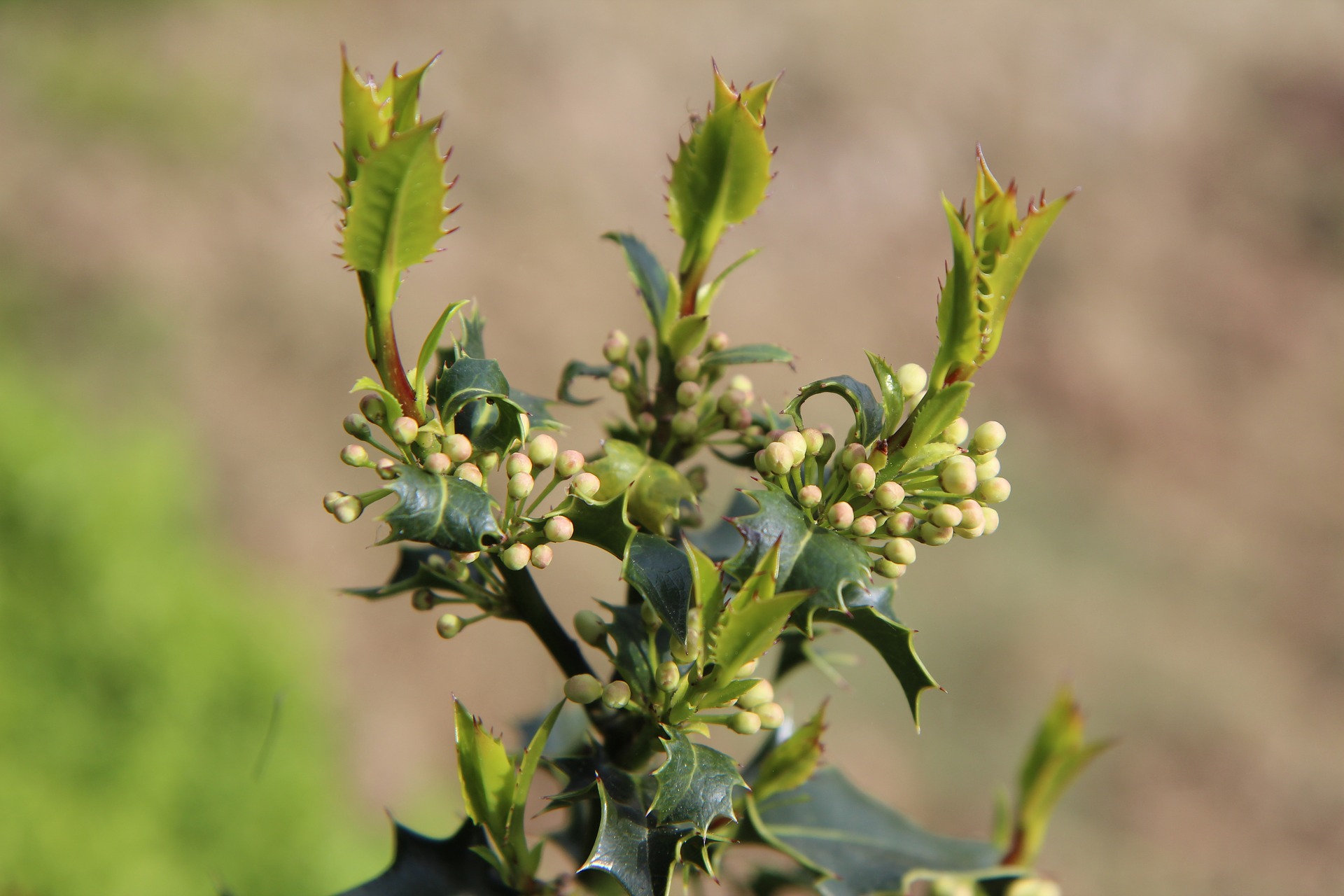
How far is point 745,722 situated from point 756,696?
42 millimetres

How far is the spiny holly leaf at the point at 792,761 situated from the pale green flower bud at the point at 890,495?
23cm

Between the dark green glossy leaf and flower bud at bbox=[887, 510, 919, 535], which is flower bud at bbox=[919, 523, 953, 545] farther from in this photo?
the dark green glossy leaf

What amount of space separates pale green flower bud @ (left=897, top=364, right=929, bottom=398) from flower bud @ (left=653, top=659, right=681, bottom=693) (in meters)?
0.22

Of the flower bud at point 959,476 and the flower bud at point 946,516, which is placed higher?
the flower bud at point 959,476

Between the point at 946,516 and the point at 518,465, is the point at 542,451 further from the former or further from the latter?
the point at 946,516

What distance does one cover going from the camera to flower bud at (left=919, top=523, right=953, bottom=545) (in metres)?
0.61

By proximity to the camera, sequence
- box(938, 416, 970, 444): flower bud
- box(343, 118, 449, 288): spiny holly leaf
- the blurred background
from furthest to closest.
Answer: the blurred background, box(938, 416, 970, 444): flower bud, box(343, 118, 449, 288): spiny holly leaf

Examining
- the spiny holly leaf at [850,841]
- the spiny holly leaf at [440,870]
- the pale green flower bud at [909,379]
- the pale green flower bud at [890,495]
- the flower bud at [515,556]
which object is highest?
the pale green flower bud at [909,379]

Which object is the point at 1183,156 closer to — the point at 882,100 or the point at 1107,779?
the point at 882,100

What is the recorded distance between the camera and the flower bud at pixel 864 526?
1.97 ft

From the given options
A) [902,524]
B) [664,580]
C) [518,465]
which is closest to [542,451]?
[518,465]

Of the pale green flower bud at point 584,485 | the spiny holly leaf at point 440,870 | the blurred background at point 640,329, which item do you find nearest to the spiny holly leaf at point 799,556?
the pale green flower bud at point 584,485

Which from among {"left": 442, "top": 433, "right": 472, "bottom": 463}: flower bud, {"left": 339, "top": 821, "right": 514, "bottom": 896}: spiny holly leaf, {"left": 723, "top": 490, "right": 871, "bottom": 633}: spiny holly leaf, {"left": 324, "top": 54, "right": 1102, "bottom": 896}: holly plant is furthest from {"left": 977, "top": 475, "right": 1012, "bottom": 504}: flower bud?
{"left": 339, "top": 821, "right": 514, "bottom": 896}: spiny holly leaf

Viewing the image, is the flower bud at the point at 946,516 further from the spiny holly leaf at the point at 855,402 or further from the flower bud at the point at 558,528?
the flower bud at the point at 558,528
